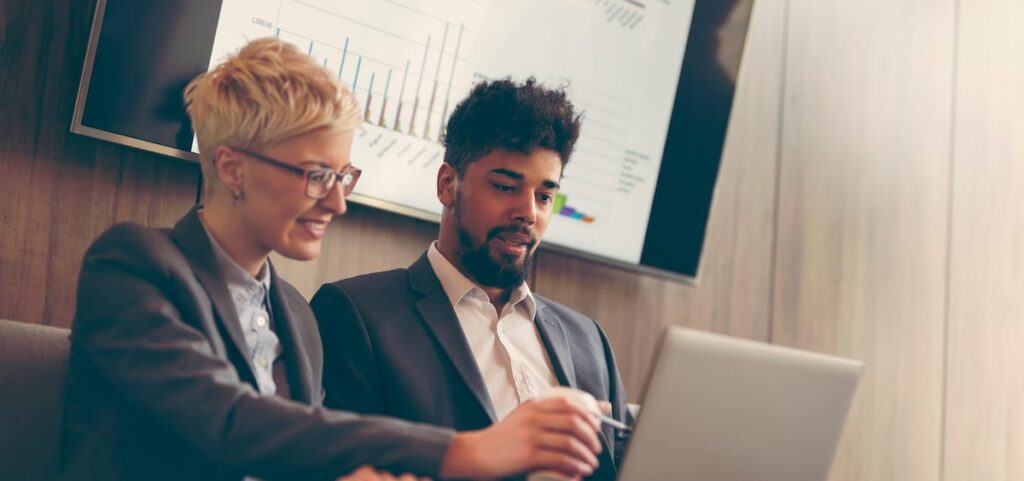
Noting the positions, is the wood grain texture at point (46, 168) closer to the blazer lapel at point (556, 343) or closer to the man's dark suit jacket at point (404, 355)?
the man's dark suit jacket at point (404, 355)

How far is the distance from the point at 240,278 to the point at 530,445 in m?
0.48

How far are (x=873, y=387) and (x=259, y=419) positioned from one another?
2480 millimetres

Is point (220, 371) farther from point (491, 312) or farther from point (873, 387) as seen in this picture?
point (873, 387)

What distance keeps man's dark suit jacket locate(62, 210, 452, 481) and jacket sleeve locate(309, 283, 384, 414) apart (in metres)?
0.36

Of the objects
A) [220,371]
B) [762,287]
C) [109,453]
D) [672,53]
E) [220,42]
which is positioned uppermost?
[672,53]

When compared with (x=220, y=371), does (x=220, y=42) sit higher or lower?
higher

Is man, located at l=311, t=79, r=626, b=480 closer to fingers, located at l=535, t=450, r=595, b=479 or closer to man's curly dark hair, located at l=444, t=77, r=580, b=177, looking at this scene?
man's curly dark hair, located at l=444, t=77, r=580, b=177

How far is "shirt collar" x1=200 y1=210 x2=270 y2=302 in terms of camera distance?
53.7 inches

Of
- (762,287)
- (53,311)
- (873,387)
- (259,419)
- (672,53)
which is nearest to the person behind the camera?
(259,419)

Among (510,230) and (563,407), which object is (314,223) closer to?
(563,407)

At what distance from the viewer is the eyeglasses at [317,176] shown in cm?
137

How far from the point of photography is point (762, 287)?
9.70 ft

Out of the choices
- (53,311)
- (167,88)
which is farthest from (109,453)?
(167,88)

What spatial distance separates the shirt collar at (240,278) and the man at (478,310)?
27cm
